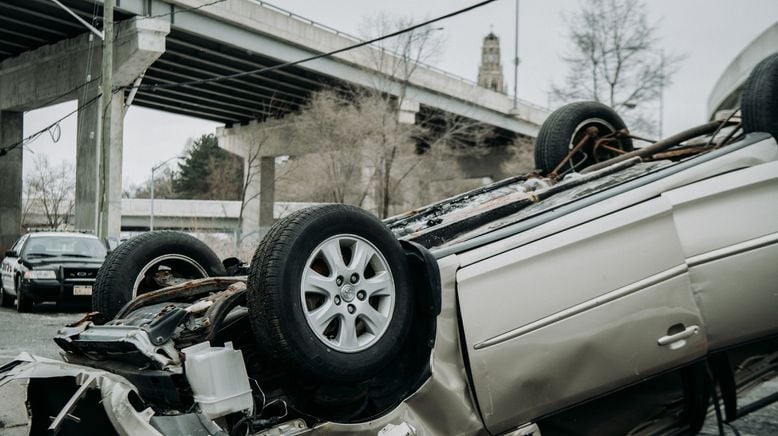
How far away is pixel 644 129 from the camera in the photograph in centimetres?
2775

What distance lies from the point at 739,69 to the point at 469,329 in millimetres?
32117


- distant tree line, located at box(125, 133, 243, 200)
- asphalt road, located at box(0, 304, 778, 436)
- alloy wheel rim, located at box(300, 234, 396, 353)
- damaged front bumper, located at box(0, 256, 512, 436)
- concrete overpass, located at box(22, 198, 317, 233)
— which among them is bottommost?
asphalt road, located at box(0, 304, 778, 436)

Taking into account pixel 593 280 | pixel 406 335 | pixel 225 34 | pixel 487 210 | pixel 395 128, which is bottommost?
pixel 406 335

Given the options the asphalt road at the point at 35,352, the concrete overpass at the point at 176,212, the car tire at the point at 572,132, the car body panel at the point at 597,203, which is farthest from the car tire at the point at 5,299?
the concrete overpass at the point at 176,212

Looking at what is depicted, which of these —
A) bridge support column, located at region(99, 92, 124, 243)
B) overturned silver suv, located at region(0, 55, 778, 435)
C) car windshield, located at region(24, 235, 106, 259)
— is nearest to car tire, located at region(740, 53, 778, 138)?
overturned silver suv, located at region(0, 55, 778, 435)

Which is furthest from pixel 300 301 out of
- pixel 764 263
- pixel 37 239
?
pixel 37 239

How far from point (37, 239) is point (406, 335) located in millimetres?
12384

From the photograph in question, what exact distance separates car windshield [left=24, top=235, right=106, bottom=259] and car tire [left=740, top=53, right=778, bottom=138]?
11.8 m

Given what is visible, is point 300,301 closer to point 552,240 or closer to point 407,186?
point 552,240

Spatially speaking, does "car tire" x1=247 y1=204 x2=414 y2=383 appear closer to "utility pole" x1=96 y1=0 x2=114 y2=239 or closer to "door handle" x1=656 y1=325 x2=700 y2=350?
"door handle" x1=656 y1=325 x2=700 y2=350

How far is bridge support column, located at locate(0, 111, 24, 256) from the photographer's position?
34562 millimetres

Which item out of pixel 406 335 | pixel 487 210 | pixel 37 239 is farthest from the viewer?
pixel 37 239

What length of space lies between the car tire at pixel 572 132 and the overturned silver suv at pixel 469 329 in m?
1.57

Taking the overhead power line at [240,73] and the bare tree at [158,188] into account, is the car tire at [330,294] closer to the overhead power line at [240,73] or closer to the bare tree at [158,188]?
the overhead power line at [240,73]
